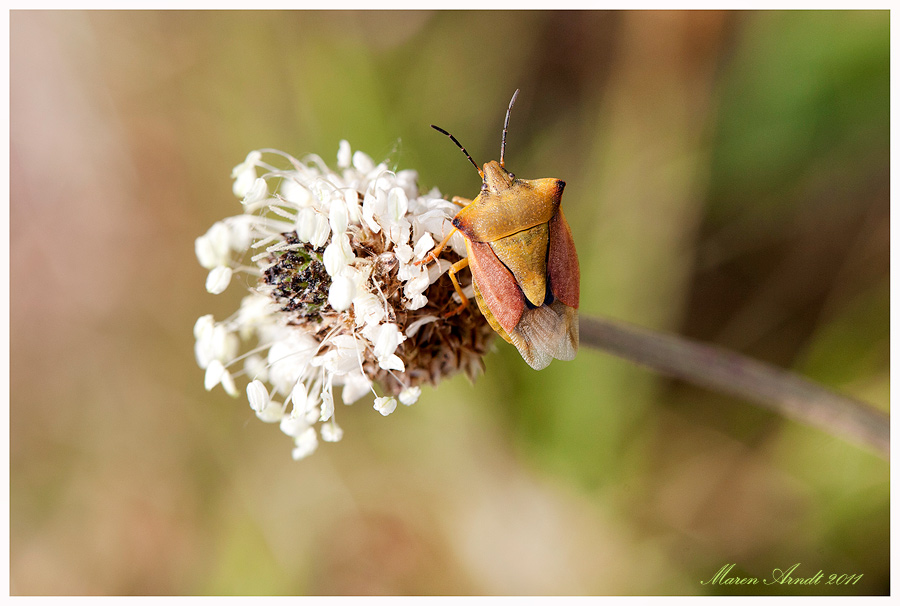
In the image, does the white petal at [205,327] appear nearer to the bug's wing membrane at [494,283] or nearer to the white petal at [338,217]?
the white petal at [338,217]

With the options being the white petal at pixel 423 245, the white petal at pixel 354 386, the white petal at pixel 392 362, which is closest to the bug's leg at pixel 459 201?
the white petal at pixel 423 245

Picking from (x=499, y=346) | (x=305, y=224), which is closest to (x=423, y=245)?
(x=305, y=224)

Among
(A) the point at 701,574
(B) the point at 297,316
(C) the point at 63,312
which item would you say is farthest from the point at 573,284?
(C) the point at 63,312

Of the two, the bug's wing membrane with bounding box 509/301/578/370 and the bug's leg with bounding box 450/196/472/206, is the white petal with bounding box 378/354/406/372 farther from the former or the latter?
the bug's leg with bounding box 450/196/472/206

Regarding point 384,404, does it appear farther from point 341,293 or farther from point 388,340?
point 341,293

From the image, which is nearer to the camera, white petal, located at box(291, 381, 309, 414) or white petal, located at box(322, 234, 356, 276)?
white petal, located at box(322, 234, 356, 276)

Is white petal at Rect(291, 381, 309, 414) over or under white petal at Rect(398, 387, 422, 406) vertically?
over

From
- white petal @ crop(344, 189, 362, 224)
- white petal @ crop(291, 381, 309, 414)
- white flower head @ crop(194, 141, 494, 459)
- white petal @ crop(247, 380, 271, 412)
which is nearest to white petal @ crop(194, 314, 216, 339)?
white flower head @ crop(194, 141, 494, 459)
